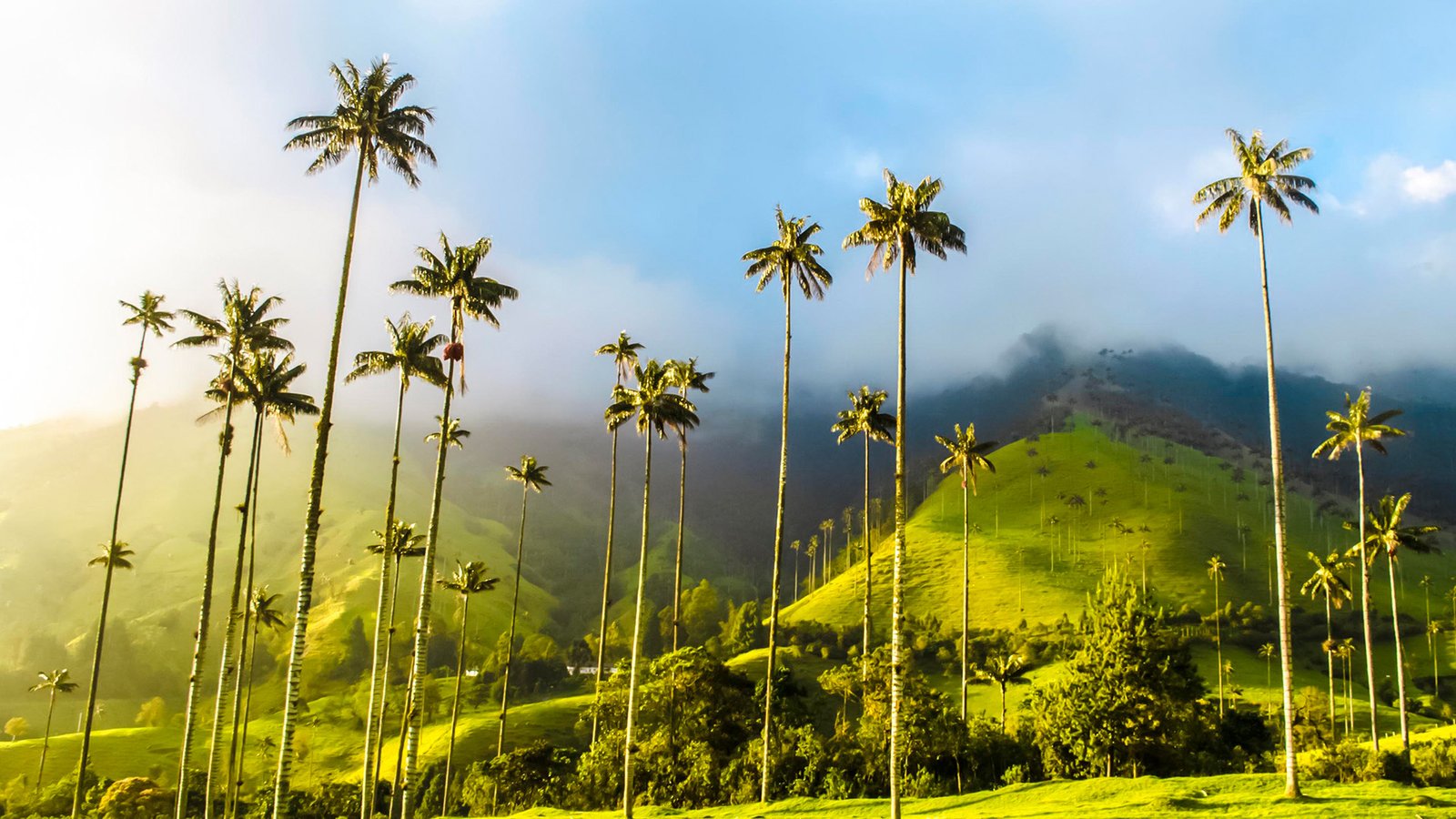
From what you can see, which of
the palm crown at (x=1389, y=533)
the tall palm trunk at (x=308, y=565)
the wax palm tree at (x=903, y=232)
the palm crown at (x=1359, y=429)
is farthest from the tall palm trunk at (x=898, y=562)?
the palm crown at (x=1389, y=533)

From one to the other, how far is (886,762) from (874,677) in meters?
7.65

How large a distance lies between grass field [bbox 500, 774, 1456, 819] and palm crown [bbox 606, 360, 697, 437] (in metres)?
23.2

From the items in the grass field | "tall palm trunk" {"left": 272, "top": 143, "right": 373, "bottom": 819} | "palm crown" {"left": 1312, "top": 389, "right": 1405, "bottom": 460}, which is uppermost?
"palm crown" {"left": 1312, "top": 389, "right": 1405, "bottom": 460}

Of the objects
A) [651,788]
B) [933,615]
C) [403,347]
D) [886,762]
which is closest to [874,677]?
[886,762]

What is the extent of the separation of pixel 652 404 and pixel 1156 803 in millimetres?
33184

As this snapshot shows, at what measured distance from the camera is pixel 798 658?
15662 centimetres

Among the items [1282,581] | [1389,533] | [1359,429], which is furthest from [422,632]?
[1389,533]

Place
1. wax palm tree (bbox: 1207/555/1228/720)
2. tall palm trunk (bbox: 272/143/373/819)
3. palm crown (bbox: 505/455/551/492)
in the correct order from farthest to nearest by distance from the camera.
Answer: wax palm tree (bbox: 1207/555/1228/720), palm crown (bbox: 505/455/551/492), tall palm trunk (bbox: 272/143/373/819)

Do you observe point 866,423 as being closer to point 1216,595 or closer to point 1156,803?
point 1156,803

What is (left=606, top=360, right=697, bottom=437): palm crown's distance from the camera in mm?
52688

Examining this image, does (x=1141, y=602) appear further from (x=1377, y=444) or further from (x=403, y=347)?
(x=403, y=347)

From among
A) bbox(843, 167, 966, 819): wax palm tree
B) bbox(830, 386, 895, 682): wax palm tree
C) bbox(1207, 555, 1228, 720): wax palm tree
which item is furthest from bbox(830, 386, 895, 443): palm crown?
bbox(1207, 555, 1228, 720): wax palm tree

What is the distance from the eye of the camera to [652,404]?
172 ft

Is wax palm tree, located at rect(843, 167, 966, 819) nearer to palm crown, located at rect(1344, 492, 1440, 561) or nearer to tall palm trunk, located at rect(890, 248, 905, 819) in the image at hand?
tall palm trunk, located at rect(890, 248, 905, 819)
